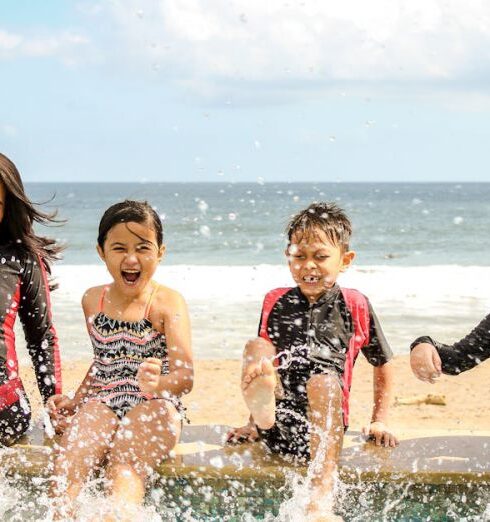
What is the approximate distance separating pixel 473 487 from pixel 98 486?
148 cm

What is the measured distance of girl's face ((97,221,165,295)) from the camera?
3750mm

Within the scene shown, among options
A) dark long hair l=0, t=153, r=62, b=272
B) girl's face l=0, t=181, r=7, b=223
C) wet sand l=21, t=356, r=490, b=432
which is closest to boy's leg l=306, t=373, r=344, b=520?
dark long hair l=0, t=153, r=62, b=272

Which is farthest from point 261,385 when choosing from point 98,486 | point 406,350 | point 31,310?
point 406,350

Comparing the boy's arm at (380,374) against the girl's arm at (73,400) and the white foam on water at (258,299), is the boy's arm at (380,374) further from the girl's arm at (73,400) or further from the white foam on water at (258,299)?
the white foam on water at (258,299)

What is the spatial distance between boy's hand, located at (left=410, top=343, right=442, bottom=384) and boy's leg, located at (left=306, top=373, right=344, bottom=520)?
12.5 inches

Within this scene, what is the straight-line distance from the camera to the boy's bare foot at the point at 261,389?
326cm

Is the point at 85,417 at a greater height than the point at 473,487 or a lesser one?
greater

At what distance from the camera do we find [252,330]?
33.2ft

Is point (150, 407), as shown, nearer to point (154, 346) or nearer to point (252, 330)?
point (154, 346)

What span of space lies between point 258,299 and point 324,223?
9.35 meters

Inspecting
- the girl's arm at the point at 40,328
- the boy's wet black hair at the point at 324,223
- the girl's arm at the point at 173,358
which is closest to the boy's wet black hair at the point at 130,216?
the girl's arm at the point at 173,358

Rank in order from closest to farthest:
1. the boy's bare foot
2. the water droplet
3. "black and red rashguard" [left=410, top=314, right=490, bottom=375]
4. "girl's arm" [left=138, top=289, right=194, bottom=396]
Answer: the boy's bare foot → "girl's arm" [left=138, top=289, right=194, bottom=396] → "black and red rashguard" [left=410, top=314, right=490, bottom=375] → the water droplet

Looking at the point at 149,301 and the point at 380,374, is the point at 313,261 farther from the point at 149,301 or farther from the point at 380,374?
the point at 149,301

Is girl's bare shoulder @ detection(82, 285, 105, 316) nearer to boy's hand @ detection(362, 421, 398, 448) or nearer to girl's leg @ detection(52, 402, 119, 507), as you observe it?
girl's leg @ detection(52, 402, 119, 507)
